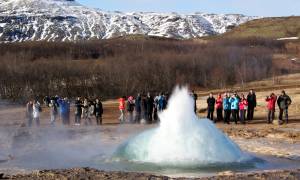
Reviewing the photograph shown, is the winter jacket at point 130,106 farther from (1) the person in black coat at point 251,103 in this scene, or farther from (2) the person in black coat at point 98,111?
(1) the person in black coat at point 251,103

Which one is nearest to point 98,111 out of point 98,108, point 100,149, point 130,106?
point 98,108

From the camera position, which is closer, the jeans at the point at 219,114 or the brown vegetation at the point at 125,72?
the jeans at the point at 219,114

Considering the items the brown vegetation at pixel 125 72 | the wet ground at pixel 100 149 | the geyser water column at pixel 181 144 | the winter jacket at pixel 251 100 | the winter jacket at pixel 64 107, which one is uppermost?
the brown vegetation at pixel 125 72

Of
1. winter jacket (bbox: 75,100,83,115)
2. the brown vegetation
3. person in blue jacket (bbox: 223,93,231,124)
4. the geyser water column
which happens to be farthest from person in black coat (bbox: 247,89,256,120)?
the brown vegetation

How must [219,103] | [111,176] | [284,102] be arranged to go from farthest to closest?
[219,103] → [284,102] → [111,176]

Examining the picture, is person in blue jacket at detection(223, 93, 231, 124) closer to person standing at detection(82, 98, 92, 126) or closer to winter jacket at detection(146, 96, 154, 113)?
winter jacket at detection(146, 96, 154, 113)

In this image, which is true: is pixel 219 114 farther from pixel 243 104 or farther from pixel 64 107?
pixel 64 107

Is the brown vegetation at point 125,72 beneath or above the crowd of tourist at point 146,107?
above

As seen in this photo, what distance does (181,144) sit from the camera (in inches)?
749

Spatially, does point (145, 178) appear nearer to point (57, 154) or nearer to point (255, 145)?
point (57, 154)

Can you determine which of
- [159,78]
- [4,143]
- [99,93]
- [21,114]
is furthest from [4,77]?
[4,143]

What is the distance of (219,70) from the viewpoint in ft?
390

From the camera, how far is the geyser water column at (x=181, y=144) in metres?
18.5

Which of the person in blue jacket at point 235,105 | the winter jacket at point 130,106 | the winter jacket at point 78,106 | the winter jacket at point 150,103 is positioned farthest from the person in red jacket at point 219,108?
the winter jacket at point 78,106
